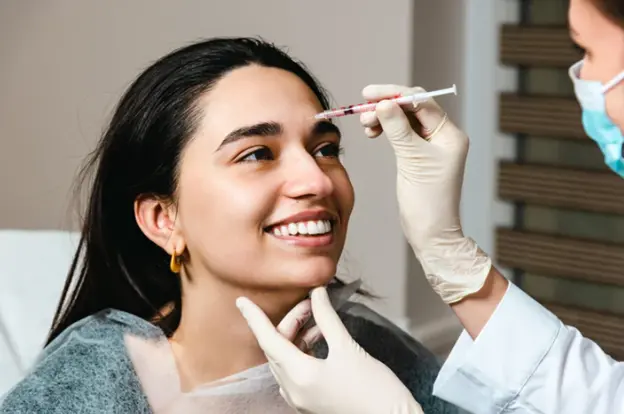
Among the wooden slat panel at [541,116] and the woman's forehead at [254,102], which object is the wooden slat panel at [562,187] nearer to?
the wooden slat panel at [541,116]

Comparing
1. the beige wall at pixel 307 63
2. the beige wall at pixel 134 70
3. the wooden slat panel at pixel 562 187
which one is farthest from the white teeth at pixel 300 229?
the wooden slat panel at pixel 562 187

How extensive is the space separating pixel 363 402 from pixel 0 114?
7.30 ft

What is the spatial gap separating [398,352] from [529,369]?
1.09ft

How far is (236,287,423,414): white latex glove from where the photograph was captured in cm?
124

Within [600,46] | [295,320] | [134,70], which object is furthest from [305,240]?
[134,70]

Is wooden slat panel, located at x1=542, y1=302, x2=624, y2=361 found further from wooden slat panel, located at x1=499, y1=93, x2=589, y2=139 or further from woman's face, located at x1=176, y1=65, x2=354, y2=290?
woman's face, located at x1=176, y1=65, x2=354, y2=290

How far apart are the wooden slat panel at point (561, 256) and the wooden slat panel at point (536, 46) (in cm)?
44

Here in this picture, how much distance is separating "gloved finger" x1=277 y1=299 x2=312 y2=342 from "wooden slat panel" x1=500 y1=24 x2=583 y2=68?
1.28m

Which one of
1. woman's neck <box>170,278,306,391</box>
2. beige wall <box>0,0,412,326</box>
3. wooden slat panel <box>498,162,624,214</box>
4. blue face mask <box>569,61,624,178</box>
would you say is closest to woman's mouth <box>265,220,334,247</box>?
woman's neck <box>170,278,306,391</box>

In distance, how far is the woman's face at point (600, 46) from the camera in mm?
1172

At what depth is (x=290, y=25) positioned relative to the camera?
261cm

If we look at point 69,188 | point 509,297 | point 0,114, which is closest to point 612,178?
point 509,297

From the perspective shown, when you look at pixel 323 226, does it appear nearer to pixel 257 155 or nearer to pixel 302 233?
pixel 302 233

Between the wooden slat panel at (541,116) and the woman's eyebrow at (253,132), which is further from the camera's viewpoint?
the wooden slat panel at (541,116)
